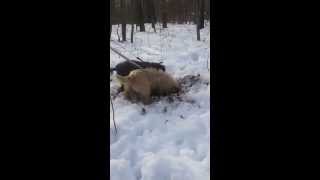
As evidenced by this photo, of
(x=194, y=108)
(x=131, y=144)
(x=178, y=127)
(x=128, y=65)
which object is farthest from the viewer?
(x=128, y=65)

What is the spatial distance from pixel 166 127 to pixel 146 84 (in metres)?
1.07

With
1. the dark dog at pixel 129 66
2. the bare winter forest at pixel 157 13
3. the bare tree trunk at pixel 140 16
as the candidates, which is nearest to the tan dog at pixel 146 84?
the dark dog at pixel 129 66

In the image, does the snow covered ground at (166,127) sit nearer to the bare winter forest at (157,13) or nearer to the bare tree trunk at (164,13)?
the bare winter forest at (157,13)

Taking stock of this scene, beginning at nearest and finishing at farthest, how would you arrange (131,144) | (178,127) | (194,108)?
(131,144)
(178,127)
(194,108)

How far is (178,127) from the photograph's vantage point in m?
3.73

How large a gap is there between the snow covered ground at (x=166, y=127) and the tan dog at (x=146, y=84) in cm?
12

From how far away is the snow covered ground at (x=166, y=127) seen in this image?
2355mm

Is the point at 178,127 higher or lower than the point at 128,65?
lower

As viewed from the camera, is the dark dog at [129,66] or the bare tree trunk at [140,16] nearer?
the dark dog at [129,66]

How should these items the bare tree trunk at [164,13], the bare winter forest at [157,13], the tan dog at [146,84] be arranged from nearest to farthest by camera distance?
the tan dog at [146,84], the bare winter forest at [157,13], the bare tree trunk at [164,13]
